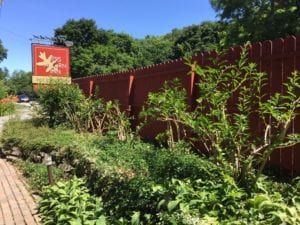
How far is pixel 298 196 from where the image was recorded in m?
4.07

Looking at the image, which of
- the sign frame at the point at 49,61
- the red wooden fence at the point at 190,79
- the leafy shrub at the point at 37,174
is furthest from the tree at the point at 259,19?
the leafy shrub at the point at 37,174

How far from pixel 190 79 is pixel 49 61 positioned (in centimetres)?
1452

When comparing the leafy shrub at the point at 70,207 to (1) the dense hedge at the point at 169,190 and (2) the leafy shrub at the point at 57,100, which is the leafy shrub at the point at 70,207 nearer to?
(1) the dense hedge at the point at 169,190

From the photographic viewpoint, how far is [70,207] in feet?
14.3


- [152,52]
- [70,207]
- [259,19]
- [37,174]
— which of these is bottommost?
[37,174]

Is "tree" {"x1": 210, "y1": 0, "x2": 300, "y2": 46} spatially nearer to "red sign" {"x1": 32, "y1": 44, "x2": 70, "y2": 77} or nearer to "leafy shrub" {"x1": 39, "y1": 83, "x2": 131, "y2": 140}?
"red sign" {"x1": 32, "y1": 44, "x2": 70, "y2": 77}

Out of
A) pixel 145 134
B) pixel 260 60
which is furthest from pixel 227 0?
pixel 260 60

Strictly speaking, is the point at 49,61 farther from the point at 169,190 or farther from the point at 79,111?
the point at 169,190

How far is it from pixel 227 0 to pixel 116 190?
1185 inches

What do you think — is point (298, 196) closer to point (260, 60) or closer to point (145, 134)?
point (260, 60)

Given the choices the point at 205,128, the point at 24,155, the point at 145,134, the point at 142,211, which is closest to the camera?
the point at 142,211

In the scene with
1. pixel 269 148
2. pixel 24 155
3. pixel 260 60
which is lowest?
pixel 24 155

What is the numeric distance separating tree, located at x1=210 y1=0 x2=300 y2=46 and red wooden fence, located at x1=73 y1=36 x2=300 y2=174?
15.1 meters

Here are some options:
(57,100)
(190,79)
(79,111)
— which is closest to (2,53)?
(57,100)
